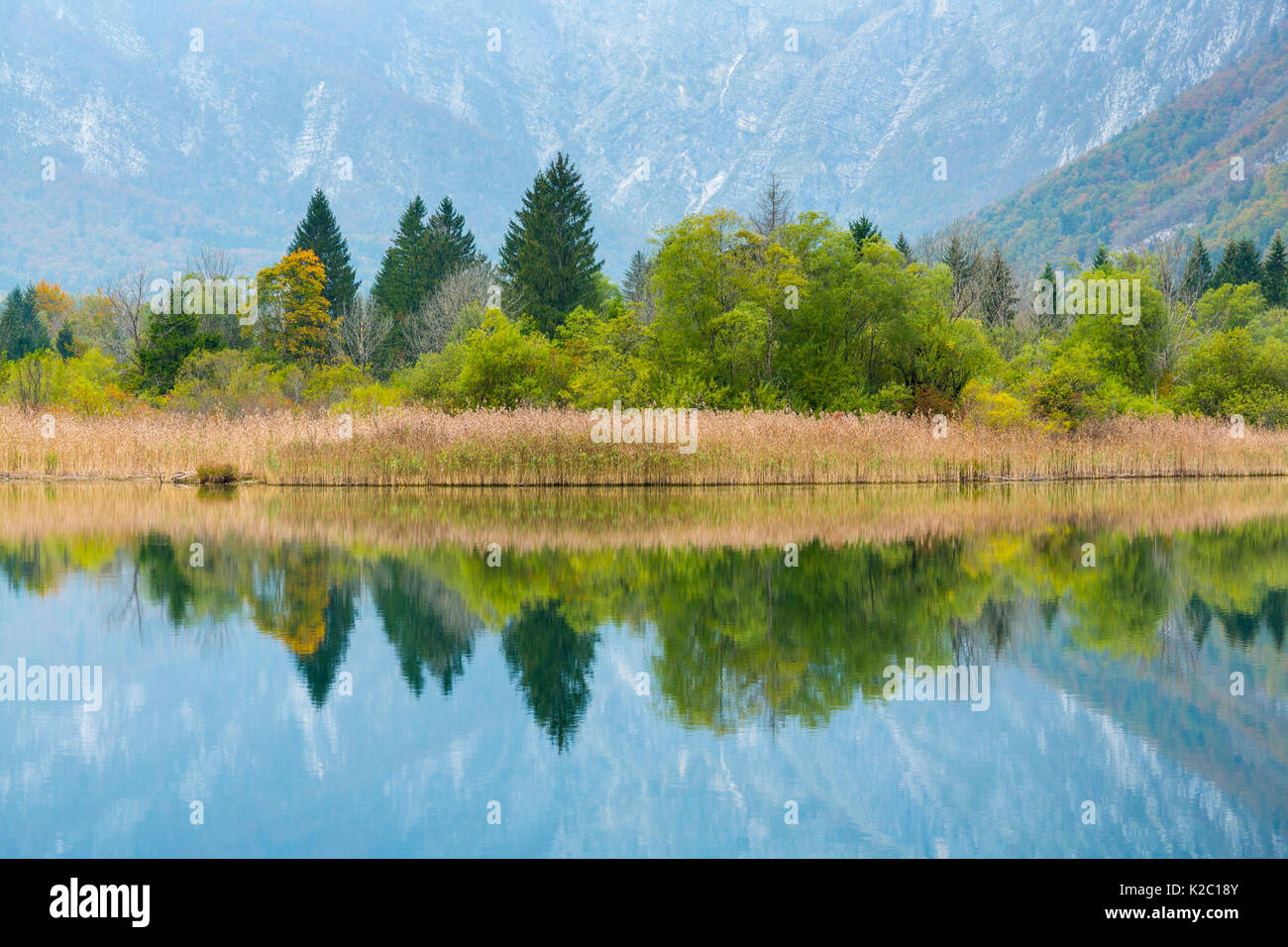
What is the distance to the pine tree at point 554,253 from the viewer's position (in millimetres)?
66438

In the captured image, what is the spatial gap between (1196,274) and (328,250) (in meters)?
54.4

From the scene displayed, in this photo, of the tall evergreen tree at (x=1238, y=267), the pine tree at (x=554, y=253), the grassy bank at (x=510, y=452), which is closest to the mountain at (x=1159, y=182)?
the tall evergreen tree at (x=1238, y=267)

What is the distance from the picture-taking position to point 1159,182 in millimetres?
164750

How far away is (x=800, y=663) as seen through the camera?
30.0 feet

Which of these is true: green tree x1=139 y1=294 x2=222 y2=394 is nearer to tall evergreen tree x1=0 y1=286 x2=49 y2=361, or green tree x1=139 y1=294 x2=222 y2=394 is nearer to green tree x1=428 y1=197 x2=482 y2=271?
green tree x1=428 y1=197 x2=482 y2=271

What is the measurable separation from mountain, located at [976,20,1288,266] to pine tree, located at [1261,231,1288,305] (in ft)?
198

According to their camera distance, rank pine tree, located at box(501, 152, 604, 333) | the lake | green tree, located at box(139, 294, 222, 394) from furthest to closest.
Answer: pine tree, located at box(501, 152, 604, 333)
green tree, located at box(139, 294, 222, 394)
the lake

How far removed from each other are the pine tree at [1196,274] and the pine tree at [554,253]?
3431 centimetres

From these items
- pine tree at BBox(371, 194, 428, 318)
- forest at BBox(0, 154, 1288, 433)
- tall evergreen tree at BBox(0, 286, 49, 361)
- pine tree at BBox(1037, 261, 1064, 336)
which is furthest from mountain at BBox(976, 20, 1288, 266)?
tall evergreen tree at BBox(0, 286, 49, 361)

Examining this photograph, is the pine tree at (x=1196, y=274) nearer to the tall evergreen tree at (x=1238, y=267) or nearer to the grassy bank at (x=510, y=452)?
the tall evergreen tree at (x=1238, y=267)

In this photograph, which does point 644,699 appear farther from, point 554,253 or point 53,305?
point 53,305

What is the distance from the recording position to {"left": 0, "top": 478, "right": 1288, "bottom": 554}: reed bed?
17.9 meters
